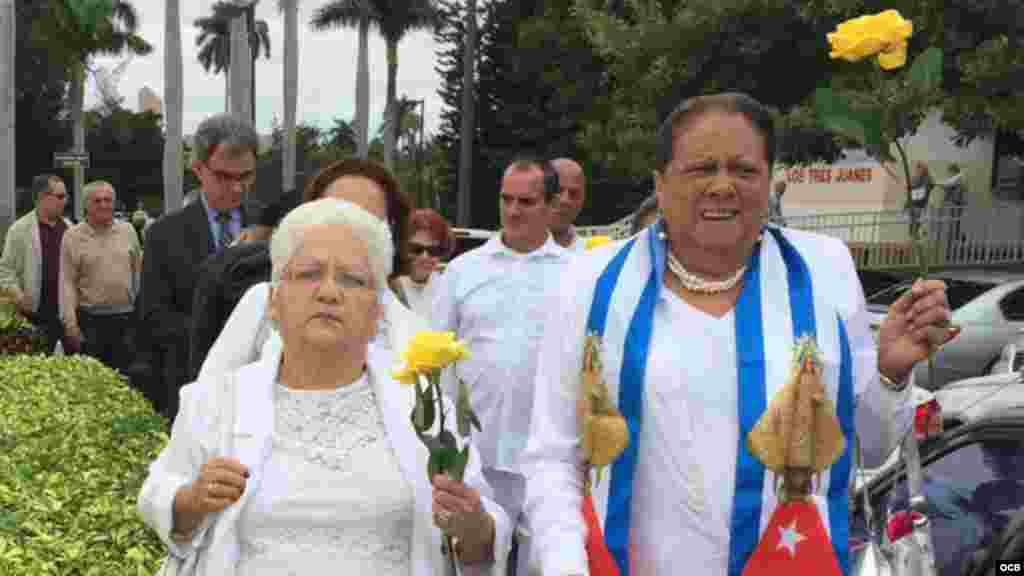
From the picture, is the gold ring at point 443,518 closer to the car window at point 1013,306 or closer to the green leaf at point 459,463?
the green leaf at point 459,463

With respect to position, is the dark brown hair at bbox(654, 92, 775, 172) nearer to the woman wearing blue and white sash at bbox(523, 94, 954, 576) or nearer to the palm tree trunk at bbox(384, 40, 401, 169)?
the woman wearing blue and white sash at bbox(523, 94, 954, 576)

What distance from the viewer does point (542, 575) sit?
2898mm

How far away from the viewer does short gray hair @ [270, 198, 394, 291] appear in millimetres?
3199

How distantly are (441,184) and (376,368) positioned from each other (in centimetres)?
4615

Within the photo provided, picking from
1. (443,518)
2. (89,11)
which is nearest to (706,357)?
(443,518)

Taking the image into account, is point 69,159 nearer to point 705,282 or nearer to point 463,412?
point 705,282

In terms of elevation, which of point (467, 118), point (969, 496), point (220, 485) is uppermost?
point (467, 118)

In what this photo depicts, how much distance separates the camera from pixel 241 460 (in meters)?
3.06

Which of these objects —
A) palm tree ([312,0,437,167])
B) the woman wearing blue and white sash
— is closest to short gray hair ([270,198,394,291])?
the woman wearing blue and white sash

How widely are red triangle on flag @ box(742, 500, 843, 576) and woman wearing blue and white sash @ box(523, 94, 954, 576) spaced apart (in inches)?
0.8

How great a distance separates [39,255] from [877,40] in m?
8.85

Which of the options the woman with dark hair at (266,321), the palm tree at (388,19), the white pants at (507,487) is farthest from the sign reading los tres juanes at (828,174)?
the woman with dark hair at (266,321)

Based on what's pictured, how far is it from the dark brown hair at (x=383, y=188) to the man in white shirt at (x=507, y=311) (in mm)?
1443

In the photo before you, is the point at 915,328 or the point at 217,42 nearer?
the point at 915,328
